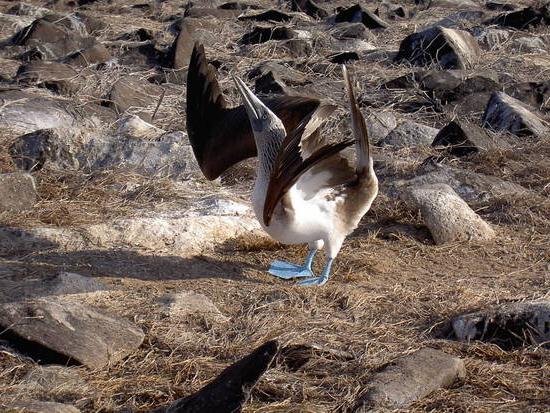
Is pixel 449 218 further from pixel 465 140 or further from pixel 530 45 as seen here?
pixel 530 45

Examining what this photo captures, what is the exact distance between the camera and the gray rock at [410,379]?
4.12m

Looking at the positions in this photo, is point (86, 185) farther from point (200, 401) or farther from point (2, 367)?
point (200, 401)

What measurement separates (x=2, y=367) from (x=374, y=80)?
25.3ft

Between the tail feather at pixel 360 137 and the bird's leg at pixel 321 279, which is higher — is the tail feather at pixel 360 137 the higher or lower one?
the higher one

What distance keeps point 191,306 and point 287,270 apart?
101 cm

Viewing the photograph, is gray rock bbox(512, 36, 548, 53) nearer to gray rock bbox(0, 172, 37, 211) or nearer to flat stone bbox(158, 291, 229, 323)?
gray rock bbox(0, 172, 37, 211)

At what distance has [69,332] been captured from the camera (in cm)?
448

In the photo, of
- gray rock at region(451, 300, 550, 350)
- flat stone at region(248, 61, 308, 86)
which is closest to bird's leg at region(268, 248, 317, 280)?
gray rock at region(451, 300, 550, 350)

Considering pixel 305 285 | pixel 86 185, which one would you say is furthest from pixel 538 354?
pixel 86 185

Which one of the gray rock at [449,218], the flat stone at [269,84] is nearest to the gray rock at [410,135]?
the flat stone at [269,84]

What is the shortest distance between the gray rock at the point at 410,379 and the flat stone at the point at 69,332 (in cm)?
116

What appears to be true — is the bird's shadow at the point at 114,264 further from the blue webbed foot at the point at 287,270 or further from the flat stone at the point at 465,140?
the flat stone at the point at 465,140

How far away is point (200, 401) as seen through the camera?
3.68 meters

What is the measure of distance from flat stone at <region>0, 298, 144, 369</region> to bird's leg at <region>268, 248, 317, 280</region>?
4.67 ft
